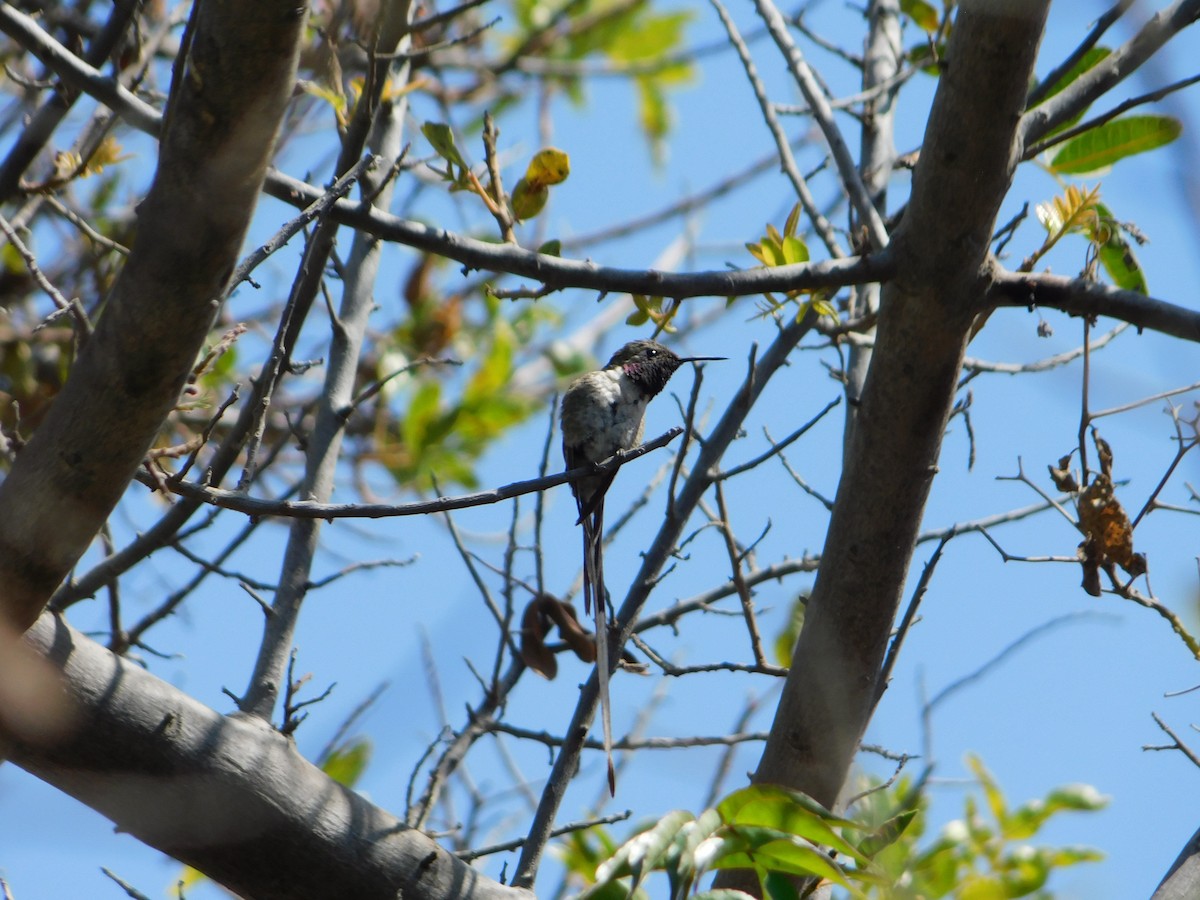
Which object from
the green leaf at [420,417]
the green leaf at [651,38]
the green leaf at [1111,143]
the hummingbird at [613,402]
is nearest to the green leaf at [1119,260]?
the green leaf at [1111,143]

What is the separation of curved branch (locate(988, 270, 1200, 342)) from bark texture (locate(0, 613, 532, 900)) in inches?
69.8

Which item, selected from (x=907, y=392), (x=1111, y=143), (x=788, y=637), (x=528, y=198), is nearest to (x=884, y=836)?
(x=907, y=392)

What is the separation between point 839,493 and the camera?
2811mm

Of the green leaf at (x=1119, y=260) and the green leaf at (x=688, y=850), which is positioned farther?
the green leaf at (x=1119, y=260)

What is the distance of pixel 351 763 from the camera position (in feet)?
12.9

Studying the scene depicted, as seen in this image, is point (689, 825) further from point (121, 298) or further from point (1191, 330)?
point (1191, 330)

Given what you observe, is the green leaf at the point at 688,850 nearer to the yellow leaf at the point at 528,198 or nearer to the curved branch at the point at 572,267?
the curved branch at the point at 572,267

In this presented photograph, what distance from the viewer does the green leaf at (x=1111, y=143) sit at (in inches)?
118

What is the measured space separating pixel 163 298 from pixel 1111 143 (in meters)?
2.42

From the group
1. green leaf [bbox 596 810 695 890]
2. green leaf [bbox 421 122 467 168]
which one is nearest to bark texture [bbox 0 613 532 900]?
green leaf [bbox 596 810 695 890]

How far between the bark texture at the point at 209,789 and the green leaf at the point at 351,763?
1.39 m

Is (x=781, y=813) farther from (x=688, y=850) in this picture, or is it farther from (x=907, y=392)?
(x=907, y=392)

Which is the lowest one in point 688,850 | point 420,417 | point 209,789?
point 209,789

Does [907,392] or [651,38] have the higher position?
[651,38]
